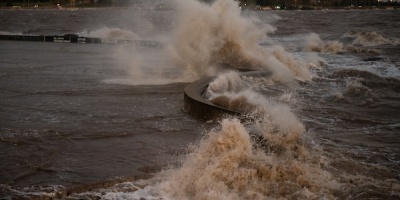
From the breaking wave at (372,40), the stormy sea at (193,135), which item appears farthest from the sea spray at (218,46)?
the breaking wave at (372,40)

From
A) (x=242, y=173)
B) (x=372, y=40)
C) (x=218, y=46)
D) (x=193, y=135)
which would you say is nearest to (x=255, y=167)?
(x=242, y=173)

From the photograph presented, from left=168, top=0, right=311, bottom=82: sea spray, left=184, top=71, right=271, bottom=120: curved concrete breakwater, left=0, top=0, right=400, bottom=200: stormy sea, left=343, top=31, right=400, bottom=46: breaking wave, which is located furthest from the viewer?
left=343, top=31, right=400, bottom=46: breaking wave

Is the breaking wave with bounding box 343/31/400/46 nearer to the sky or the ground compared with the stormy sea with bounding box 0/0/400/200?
nearer to the sky

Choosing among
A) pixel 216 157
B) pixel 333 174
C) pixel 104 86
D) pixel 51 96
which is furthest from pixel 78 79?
pixel 333 174

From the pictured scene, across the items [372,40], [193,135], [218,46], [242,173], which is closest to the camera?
[242,173]

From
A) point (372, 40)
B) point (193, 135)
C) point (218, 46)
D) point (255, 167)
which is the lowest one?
point (193, 135)

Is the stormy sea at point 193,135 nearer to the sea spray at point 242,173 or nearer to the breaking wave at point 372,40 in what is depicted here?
the sea spray at point 242,173

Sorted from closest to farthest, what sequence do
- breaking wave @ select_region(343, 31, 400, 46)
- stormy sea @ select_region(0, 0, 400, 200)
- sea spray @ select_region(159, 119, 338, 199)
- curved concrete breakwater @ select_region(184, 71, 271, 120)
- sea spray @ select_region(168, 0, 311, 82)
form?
sea spray @ select_region(159, 119, 338, 199) < stormy sea @ select_region(0, 0, 400, 200) < curved concrete breakwater @ select_region(184, 71, 271, 120) < sea spray @ select_region(168, 0, 311, 82) < breaking wave @ select_region(343, 31, 400, 46)

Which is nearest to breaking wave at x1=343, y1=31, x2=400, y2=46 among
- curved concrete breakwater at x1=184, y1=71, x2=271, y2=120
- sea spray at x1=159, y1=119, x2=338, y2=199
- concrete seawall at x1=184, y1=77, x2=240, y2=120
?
curved concrete breakwater at x1=184, y1=71, x2=271, y2=120

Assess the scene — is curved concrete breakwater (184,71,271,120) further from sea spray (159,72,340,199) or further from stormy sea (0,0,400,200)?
sea spray (159,72,340,199)

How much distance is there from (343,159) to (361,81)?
7.61 metres

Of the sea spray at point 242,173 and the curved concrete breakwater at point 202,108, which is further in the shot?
the curved concrete breakwater at point 202,108

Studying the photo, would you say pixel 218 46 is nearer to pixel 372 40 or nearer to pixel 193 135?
pixel 193 135

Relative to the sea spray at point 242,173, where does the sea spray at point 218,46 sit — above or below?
above
